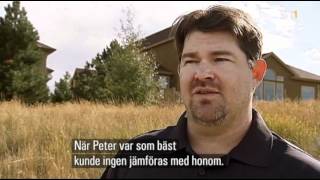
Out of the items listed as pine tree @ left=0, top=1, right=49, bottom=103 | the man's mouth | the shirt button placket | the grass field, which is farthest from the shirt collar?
pine tree @ left=0, top=1, right=49, bottom=103

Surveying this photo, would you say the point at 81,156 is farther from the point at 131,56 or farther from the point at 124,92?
the point at 131,56

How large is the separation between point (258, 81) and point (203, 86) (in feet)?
1.17

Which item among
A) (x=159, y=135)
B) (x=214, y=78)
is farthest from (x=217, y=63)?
(x=159, y=135)

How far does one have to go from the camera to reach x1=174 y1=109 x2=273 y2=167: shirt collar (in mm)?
1886

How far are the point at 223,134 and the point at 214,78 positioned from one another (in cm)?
25

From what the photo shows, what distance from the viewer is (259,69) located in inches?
84.0

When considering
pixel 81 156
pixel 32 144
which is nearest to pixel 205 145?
pixel 81 156

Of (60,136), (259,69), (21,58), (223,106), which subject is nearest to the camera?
(223,106)

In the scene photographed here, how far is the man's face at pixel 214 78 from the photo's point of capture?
1.95 metres

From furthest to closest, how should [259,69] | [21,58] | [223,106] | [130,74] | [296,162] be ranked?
[21,58] < [130,74] < [259,69] < [223,106] < [296,162]

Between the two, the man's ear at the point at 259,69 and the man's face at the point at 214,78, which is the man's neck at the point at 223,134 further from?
the man's ear at the point at 259,69

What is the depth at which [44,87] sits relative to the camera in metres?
20.9
